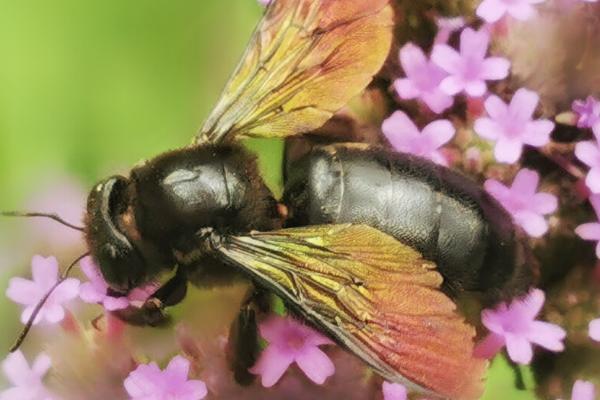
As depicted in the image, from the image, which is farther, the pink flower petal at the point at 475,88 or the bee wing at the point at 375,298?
the pink flower petal at the point at 475,88

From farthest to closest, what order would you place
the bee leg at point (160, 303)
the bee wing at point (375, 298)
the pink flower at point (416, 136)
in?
the pink flower at point (416, 136), the bee leg at point (160, 303), the bee wing at point (375, 298)

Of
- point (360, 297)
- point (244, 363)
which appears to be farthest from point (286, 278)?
point (244, 363)

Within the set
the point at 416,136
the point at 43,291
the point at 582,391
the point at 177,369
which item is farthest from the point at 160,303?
the point at 582,391

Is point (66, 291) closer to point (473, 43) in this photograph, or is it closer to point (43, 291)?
point (43, 291)

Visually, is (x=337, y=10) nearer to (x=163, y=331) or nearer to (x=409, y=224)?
(x=409, y=224)

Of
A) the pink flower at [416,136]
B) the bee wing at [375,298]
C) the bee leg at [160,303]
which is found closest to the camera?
the bee wing at [375,298]

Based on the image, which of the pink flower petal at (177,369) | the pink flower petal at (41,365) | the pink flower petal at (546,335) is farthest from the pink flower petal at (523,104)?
the pink flower petal at (41,365)

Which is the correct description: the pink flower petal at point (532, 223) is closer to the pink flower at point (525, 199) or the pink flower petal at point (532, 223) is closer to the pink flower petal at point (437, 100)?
the pink flower at point (525, 199)
